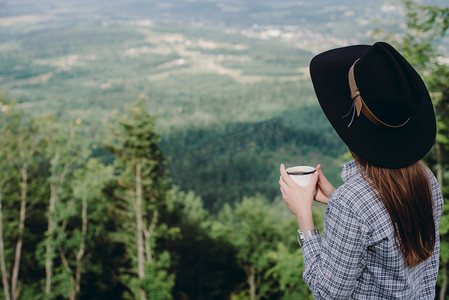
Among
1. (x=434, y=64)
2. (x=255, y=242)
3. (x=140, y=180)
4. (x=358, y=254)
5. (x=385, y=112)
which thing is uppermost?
(x=385, y=112)

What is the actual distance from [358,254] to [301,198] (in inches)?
12.2

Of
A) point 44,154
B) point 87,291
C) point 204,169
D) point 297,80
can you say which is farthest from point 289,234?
point 297,80

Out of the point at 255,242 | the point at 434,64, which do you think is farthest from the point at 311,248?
the point at 255,242

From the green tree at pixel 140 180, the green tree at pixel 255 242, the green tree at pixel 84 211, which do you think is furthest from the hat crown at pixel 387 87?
the green tree at pixel 255 242

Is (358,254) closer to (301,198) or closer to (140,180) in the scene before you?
(301,198)

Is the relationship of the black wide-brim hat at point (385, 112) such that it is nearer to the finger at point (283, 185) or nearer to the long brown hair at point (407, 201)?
the long brown hair at point (407, 201)

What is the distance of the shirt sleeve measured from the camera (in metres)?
1.06

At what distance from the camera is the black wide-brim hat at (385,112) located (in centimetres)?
106

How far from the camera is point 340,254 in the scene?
108 cm

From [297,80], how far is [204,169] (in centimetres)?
4908

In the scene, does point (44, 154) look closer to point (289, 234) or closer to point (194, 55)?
point (289, 234)

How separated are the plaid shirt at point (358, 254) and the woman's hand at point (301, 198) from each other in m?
0.10

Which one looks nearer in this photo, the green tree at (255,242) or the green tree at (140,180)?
the green tree at (140,180)

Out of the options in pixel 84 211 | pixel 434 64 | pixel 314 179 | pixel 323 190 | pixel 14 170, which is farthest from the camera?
pixel 84 211
